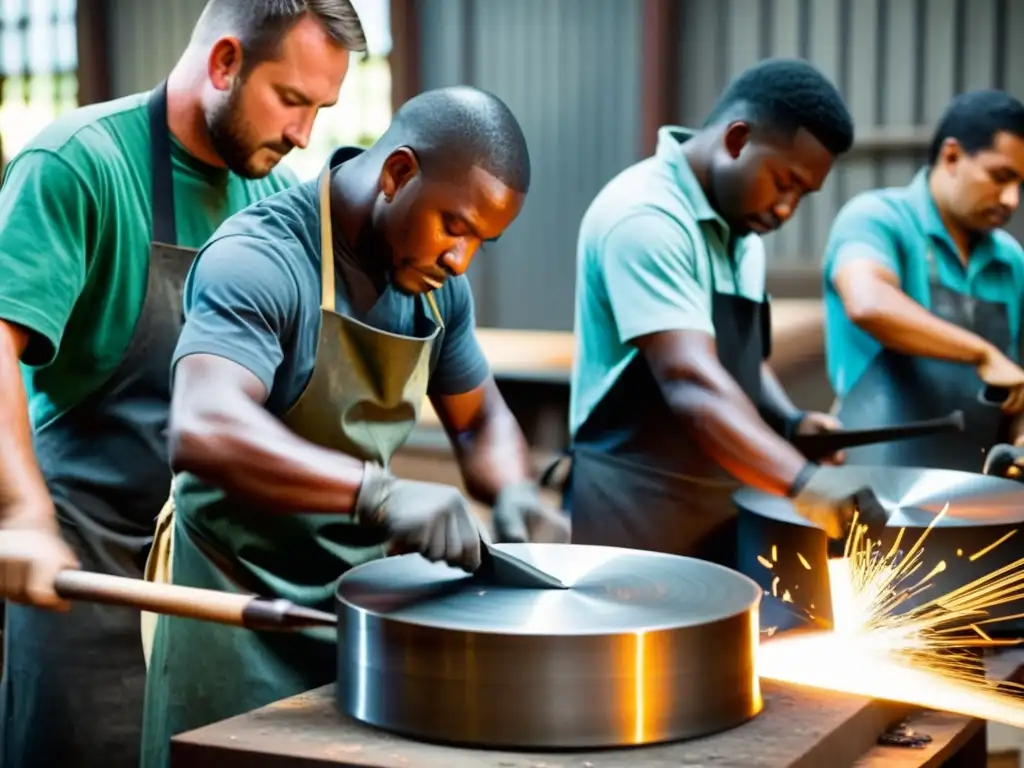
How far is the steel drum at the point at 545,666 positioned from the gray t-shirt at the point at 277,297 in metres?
0.32

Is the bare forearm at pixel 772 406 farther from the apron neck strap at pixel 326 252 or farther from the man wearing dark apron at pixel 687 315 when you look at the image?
the apron neck strap at pixel 326 252

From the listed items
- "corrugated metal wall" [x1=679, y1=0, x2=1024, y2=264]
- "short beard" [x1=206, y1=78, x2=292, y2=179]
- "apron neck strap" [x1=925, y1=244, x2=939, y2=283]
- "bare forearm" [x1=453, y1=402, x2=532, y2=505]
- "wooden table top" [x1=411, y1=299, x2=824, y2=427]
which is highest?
"corrugated metal wall" [x1=679, y1=0, x2=1024, y2=264]

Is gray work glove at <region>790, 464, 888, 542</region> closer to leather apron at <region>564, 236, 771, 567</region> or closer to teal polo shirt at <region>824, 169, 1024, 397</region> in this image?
leather apron at <region>564, 236, 771, 567</region>

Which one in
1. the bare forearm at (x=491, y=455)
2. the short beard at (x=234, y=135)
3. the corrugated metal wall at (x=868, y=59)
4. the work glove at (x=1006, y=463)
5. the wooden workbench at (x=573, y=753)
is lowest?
the wooden workbench at (x=573, y=753)

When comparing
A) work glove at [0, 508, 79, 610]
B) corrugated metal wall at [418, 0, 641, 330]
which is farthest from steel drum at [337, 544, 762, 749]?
corrugated metal wall at [418, 0, 641, 330]

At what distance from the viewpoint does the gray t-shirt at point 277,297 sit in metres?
1.57

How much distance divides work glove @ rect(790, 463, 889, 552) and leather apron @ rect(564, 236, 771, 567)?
0.56 m

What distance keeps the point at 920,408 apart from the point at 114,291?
6.07 feet

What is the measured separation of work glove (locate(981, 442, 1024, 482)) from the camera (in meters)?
2.30

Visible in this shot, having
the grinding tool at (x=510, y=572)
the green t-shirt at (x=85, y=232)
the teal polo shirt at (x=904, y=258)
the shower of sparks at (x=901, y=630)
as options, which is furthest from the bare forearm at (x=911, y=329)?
the grinding tool at (x=510, y=572)

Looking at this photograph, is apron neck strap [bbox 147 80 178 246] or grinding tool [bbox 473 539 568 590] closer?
grinding tool [bbox 473 539 568 590]

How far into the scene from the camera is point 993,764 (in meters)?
2.67

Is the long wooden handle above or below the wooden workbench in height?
above

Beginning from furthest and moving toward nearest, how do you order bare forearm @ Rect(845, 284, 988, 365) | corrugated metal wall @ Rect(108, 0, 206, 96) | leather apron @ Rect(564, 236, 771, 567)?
1. corrugated metal wall @ Rect(108, 0, 206, 96)
2. bare forearm @ Rect(845, 284, 988, 365)
3. leather apron @ Rect(564, 236, 771, 567)
